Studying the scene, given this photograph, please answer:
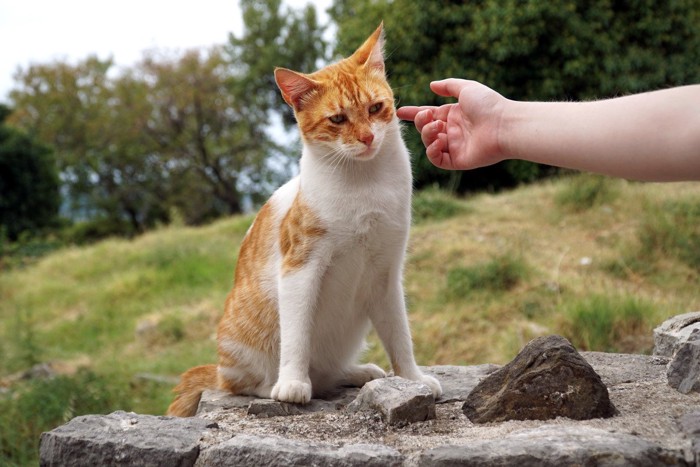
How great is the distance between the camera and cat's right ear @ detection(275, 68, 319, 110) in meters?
2.54

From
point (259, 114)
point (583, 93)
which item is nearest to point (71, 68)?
point (259, 114)

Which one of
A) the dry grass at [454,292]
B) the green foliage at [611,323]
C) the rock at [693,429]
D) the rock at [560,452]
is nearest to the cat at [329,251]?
the rock at [560,452]

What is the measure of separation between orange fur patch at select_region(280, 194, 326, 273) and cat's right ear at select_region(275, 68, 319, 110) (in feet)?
1.13

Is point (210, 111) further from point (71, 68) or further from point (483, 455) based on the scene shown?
point (483, 455)

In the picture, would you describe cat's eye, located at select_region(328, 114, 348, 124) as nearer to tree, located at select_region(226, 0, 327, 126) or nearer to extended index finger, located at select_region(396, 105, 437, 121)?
extended index finger, located at select_region(396, 105, 437, 121)

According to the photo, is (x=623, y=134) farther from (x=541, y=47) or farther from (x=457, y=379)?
(x=541, y=47)

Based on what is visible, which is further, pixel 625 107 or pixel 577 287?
pixel 577 287

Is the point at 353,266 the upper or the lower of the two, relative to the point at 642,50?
lower

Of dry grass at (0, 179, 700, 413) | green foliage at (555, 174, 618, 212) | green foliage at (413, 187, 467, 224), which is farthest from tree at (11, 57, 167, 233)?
green foliage at (555, 174, 618, 212)

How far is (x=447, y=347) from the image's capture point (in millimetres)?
5094

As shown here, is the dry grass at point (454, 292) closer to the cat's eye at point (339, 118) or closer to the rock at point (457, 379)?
the rock at point (457, 379)

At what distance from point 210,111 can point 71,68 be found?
4936 millimetres

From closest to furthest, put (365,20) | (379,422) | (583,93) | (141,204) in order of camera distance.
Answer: (379,422) → (583,93) → (365,20) → (141,204)

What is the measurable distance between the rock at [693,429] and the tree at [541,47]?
7.62 m
